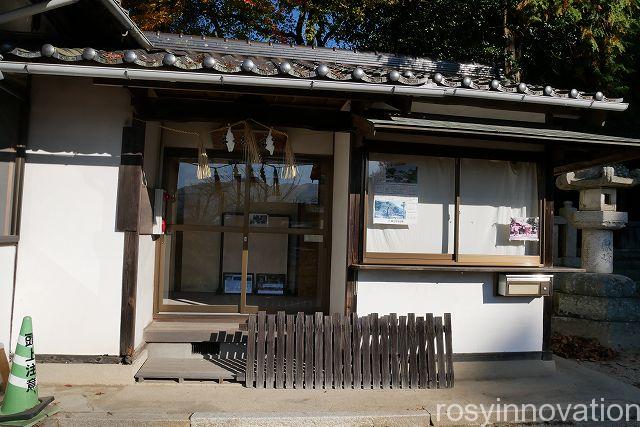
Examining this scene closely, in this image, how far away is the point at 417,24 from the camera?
1126 cm

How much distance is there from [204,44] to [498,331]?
5863 millimetres

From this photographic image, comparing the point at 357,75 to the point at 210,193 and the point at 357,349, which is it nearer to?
the point at 357,349

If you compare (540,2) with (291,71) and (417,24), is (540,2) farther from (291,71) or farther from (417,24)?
(291,71)

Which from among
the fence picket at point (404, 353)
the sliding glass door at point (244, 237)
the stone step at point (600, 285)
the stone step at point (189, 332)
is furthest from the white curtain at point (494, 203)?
the stone step at point (189, 332)

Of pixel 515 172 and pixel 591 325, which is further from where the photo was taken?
pixel 591 325

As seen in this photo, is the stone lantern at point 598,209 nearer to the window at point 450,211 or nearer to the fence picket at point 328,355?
the window at point 450,211

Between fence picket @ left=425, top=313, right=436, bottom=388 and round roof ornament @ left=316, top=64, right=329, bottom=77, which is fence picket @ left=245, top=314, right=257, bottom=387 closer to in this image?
fence picket @ left=425, top=313, right=436, bottom=388

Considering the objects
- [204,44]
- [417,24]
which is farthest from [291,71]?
[417,24]

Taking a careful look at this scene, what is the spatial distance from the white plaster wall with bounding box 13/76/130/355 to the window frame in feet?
9.51

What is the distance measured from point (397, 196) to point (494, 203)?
4.37 feet

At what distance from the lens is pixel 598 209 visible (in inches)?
306

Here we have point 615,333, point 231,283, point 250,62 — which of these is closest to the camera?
point 250,62

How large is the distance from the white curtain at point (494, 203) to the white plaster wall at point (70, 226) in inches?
167

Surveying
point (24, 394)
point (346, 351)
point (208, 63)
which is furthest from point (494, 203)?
point (24, 394)
